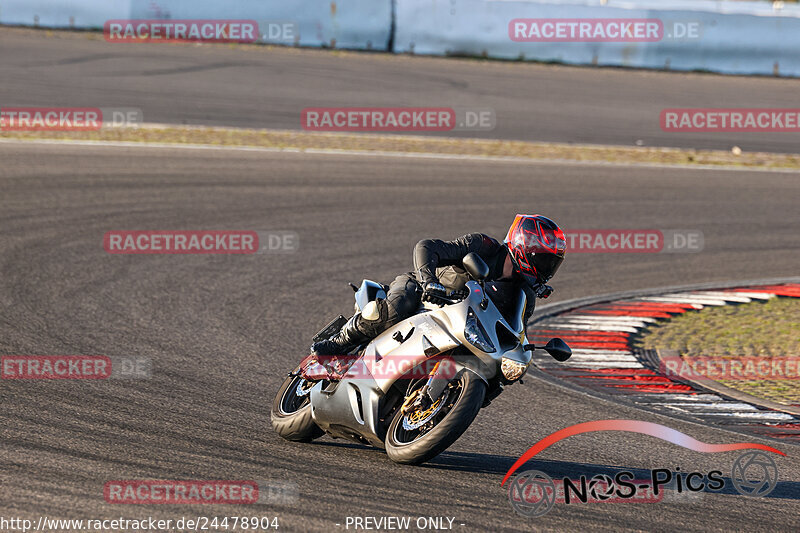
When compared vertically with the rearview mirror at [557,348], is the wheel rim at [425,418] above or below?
below

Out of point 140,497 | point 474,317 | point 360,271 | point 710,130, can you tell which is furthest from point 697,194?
point 140,497

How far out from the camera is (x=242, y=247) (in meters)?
12.8

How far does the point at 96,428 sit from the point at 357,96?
1603 cm

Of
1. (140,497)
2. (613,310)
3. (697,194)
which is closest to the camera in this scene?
(140,497)

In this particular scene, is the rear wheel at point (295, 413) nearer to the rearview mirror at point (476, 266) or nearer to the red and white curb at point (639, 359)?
the rearview mirror at point (476, 266)

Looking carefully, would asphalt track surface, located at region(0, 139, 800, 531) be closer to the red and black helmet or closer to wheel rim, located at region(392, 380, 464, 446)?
wheel rim, located at region(392, 380, 464, 446)

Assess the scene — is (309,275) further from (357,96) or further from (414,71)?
(414,71)

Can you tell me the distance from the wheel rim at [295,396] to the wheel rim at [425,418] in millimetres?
936

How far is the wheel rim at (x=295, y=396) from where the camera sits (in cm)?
693

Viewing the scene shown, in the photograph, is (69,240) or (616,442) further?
(69,240)

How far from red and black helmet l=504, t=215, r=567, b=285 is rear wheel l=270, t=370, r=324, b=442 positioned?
1676 millimetres

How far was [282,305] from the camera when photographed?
10.7 m

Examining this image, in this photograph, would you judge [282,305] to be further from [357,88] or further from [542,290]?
[357,88]

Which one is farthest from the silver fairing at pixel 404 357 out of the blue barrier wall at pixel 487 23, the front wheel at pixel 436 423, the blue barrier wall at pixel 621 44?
the blue barrier wall at pixel 621 44
